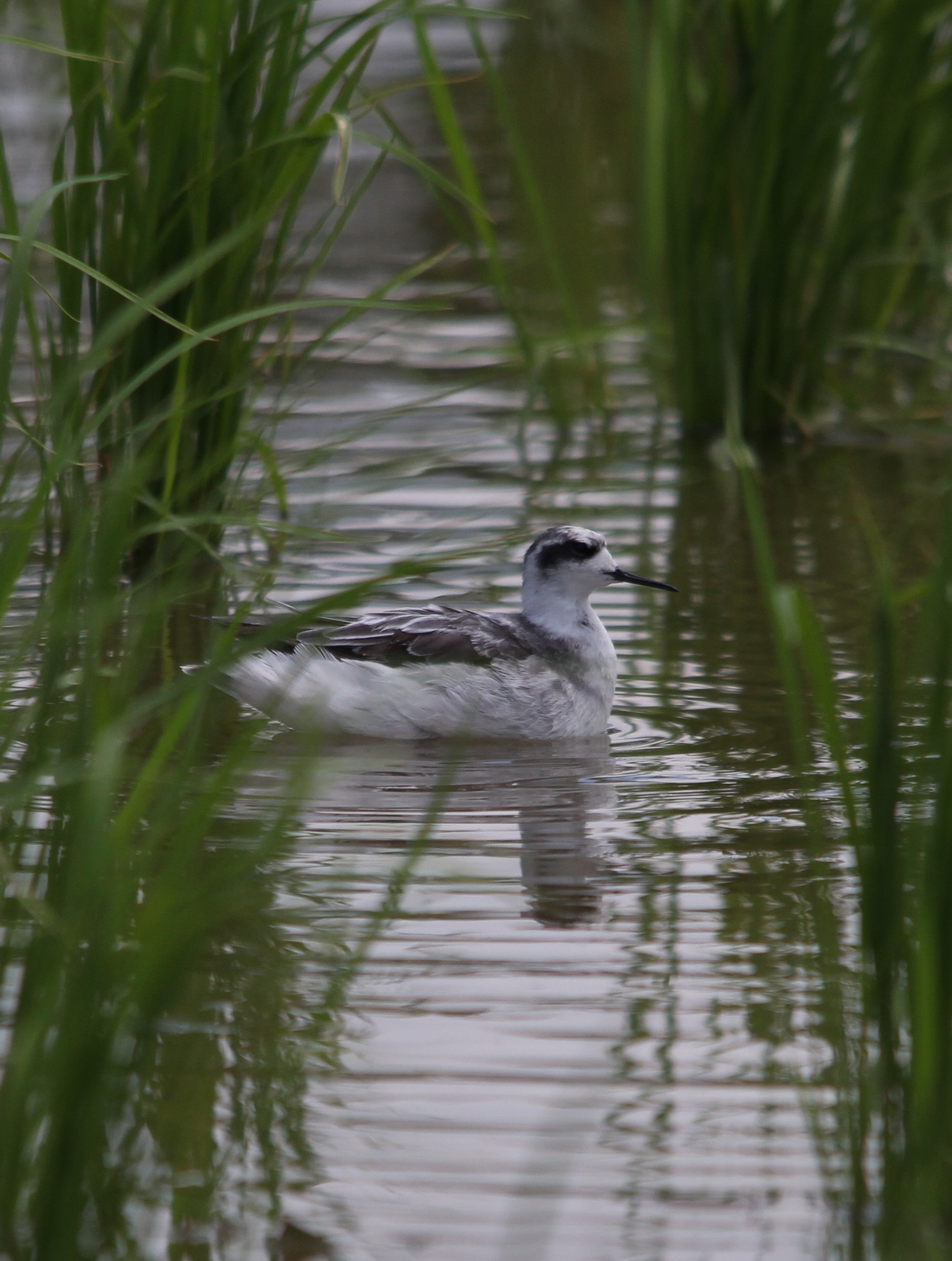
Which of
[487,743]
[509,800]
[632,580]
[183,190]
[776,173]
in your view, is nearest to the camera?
[509,800]

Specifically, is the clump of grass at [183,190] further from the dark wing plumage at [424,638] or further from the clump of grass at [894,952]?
the clump of grass at [894,952]

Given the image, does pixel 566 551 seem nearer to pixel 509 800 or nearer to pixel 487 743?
pixel 487 743

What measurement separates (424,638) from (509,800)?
3.03 ft

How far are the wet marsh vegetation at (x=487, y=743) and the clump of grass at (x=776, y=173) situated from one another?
0.02 metres

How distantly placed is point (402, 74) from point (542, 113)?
117cm

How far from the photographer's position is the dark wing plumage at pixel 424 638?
19.5 ft

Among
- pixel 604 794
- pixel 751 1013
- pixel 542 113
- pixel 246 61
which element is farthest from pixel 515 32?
pixel 751 1013

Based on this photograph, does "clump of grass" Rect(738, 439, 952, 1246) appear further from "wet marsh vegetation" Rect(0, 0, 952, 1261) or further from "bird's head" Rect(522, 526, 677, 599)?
"bird's head" Rect(522, 526, 677, 599)

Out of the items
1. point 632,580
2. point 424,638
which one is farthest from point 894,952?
point 632,580

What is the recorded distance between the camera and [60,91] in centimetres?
1263

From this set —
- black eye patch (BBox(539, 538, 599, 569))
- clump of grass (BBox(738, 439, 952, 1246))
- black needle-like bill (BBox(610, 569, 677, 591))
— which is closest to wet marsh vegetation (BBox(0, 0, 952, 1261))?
clump of grass (BBox(738, 439, 952, 1246))

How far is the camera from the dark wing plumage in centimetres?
594

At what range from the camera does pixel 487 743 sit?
590 centimetres

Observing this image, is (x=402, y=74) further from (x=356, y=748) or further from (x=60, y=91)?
(x=356, y=748)
